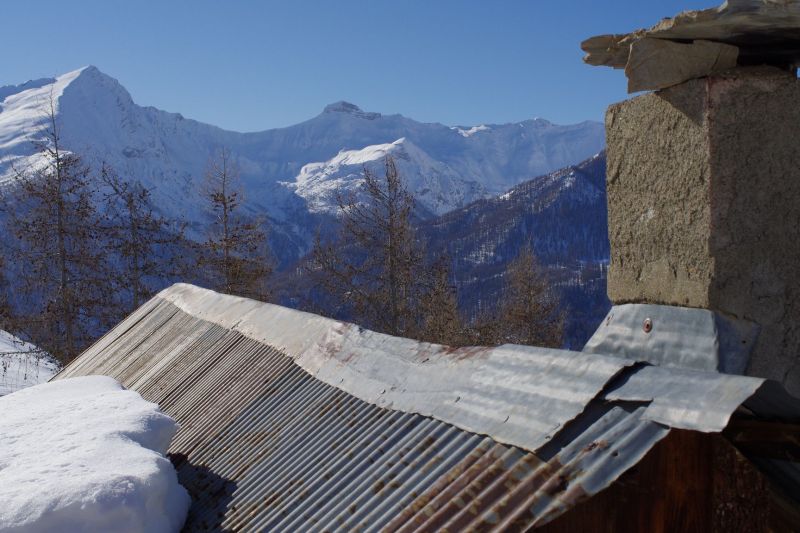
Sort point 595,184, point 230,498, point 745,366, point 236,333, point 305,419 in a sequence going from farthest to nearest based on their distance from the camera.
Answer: point 595,184 < point 236,333 < point 305,419 < point 230,498 < point 745,366

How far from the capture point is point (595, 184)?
7776 inches

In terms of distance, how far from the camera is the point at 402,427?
423 cm

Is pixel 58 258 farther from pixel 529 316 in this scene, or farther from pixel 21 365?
pixel 529 316

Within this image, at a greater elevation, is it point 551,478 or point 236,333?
point 551,478

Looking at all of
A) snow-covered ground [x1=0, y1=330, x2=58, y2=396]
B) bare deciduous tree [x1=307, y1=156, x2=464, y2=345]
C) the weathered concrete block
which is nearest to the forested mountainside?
bare deciduous tree [x1=307, y1=156, x2=464, y2=345]

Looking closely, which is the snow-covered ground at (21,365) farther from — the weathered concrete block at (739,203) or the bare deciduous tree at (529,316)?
the weathered concrete block at (739,203)

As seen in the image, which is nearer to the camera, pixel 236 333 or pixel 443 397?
pixel 443 397

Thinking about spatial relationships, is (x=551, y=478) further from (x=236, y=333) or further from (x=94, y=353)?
(x=94, y=353)

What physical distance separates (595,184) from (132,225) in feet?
598

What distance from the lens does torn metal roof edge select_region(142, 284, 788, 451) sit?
279 cm

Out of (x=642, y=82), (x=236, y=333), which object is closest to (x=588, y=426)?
(x=642, y=82)

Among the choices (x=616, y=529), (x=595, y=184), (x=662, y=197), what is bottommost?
(x=595, y=184)

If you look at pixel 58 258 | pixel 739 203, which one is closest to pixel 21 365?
pixel 58 258

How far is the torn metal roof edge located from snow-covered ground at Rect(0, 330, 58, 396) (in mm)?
16073
